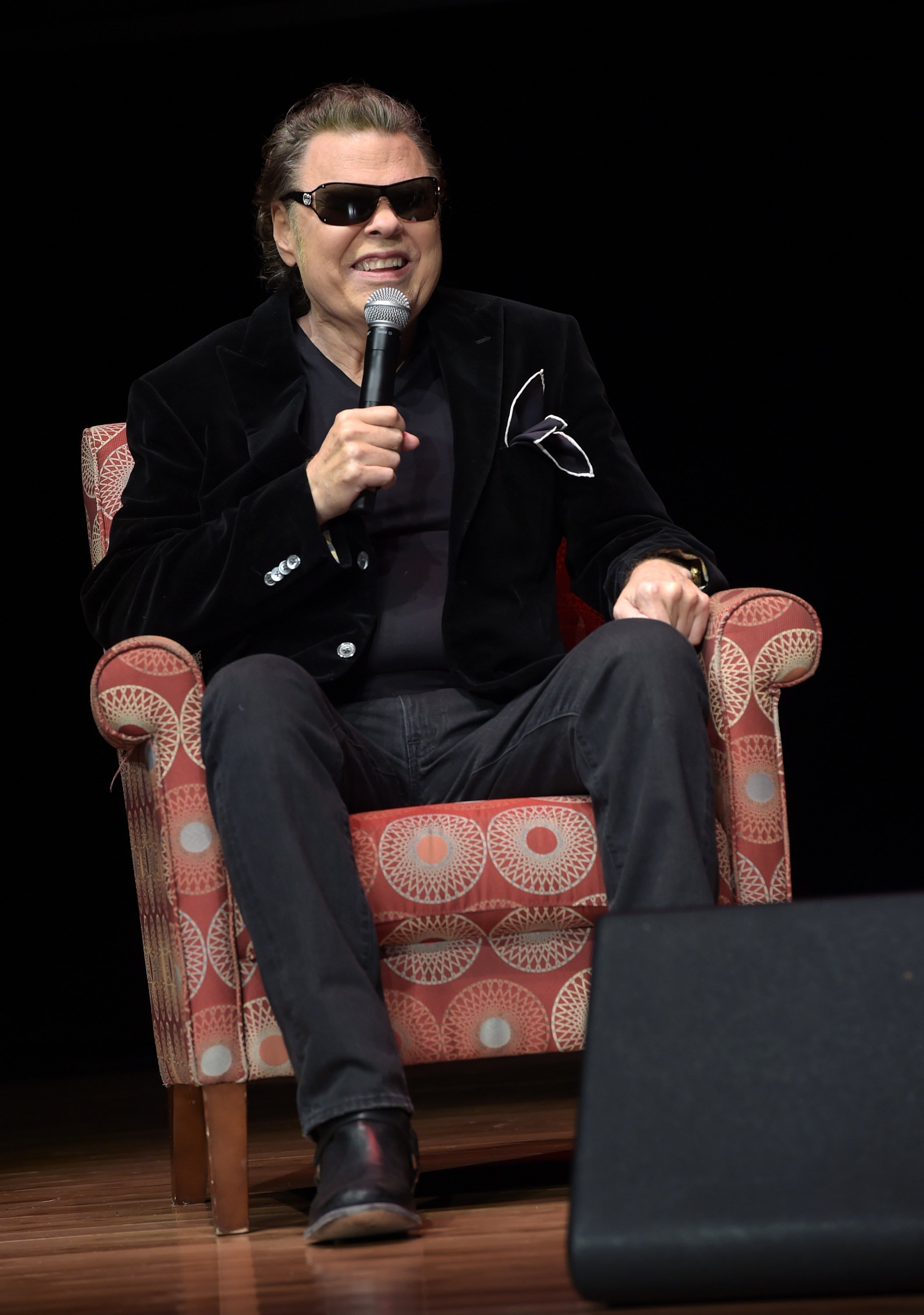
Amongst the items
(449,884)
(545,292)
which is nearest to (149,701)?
(449,884)

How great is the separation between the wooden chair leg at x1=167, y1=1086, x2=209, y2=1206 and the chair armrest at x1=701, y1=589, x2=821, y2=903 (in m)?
0.67

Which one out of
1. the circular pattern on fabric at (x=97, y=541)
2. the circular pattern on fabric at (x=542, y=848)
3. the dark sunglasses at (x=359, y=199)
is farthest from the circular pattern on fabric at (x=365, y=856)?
the dark sunglasses at (x=359, y=199)

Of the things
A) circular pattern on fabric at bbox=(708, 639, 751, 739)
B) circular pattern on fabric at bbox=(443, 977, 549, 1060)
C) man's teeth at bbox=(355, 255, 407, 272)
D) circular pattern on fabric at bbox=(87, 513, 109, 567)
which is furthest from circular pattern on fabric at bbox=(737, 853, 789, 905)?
circular pattern on fabric at bbox=(87, 513, 109, 567)

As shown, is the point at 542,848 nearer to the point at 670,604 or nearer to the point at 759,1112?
the point at 670,604

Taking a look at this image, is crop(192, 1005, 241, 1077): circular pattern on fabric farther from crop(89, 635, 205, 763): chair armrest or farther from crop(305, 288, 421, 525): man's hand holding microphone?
crop(305, 288, 421, 525): man's hand holding microphone

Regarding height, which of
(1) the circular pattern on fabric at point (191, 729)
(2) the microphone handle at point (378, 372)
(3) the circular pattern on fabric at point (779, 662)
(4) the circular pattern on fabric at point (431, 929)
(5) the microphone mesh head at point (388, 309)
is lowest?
(4) the circular pattern on fabric at point (431, 929)

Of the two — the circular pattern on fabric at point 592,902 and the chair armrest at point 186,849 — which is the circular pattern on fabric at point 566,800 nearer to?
the circular pattern on fabric at point 592,902

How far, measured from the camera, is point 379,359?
1649mm

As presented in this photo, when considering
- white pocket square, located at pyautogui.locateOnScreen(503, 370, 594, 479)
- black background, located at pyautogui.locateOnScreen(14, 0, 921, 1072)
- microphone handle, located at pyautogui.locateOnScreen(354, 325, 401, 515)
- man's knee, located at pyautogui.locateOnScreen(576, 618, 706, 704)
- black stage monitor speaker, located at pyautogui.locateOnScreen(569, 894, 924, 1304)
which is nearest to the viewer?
black stage monitor speaker, located at pyautogui.locateOnScreen(569, 894, 924, 1304)

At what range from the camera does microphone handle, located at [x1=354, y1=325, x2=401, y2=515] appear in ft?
5.37

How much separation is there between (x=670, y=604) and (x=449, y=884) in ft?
1.27

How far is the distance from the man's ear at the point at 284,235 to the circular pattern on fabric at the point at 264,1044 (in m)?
1.00

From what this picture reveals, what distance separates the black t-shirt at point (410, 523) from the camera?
1.77 metres

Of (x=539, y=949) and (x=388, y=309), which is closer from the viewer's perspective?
(x=539, y=949)
